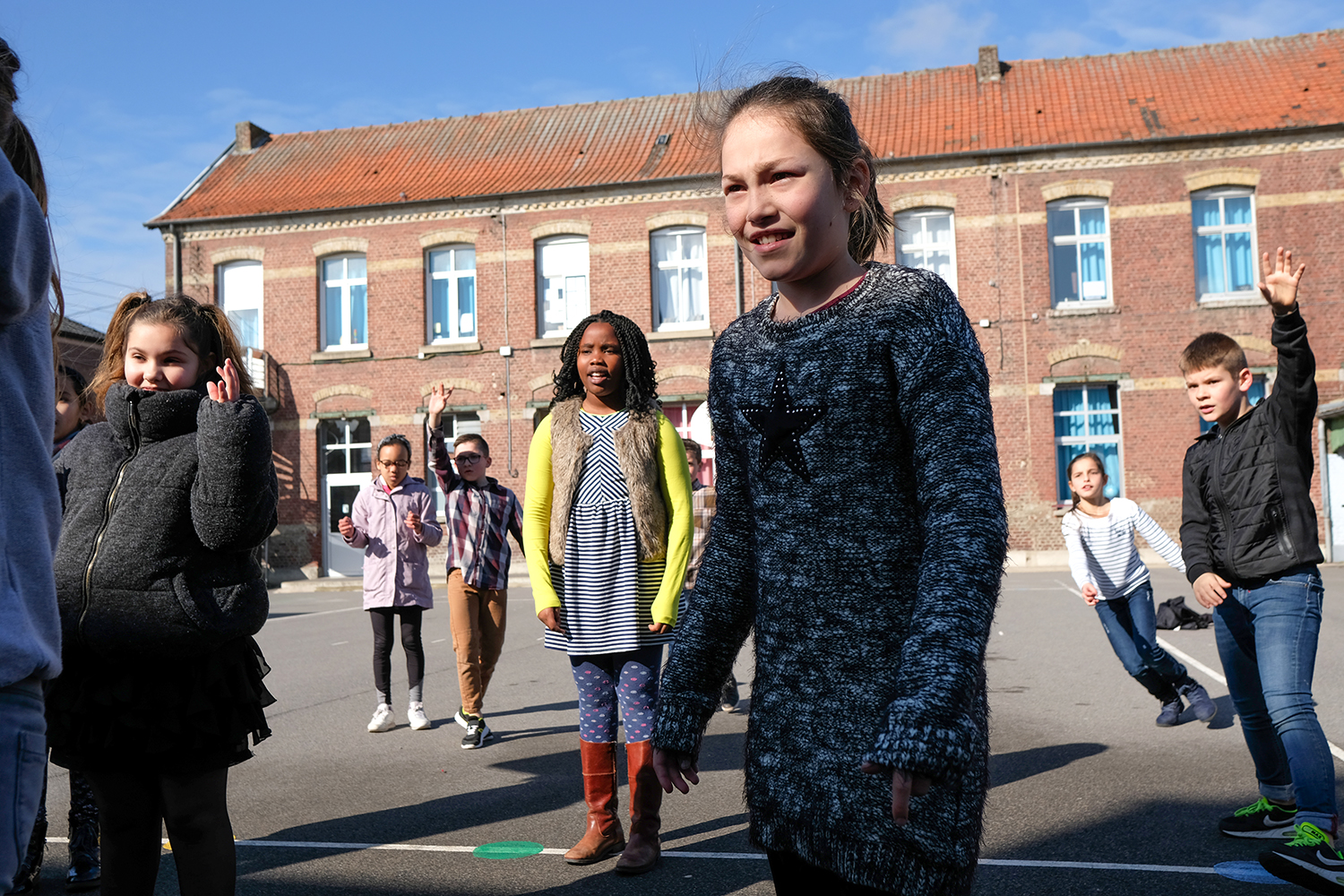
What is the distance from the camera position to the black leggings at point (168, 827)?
288 cm

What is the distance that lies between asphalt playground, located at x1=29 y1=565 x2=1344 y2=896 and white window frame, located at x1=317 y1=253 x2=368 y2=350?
1956 cm

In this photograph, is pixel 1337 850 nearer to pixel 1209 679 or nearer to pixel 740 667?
pixel 1209 679

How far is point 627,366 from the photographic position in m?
4.93

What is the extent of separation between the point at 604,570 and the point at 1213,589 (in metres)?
2.51

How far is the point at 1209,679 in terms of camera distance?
870 cm

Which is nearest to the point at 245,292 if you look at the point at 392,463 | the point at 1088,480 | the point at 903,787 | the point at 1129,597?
the point at 392,463

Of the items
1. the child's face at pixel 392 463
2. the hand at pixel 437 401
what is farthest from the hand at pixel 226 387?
the child's face at pixel 392 463

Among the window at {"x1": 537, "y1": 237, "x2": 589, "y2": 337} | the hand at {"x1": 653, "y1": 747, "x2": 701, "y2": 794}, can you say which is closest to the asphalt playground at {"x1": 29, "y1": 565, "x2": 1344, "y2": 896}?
A: the hand at {"x1": 653, "y1": 747, "x2": 701, "y2": 794}

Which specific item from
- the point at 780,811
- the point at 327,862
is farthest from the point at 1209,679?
the point at 780,811

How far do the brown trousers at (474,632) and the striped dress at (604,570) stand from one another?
2549 millimetres

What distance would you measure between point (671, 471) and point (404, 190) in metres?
24.9

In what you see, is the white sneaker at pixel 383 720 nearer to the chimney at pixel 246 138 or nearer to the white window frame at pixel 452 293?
the white window frame at pixel 452 293

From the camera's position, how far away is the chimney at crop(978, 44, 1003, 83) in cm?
2748

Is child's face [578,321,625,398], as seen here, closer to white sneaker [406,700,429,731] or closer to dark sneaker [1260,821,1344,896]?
dark sneaker [1260,821,1344,896]
